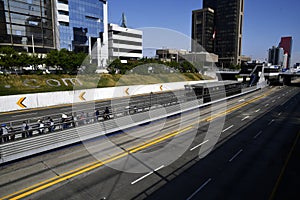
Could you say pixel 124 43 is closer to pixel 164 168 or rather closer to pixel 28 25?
pixel 28 25

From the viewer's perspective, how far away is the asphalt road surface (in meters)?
8.99

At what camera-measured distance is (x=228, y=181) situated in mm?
9945

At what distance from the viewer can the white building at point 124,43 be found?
317ft

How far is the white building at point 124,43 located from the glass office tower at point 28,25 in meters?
29.8

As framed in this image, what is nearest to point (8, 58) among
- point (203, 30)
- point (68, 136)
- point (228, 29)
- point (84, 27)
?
point (68, 136)

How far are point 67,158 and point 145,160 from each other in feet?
15.5

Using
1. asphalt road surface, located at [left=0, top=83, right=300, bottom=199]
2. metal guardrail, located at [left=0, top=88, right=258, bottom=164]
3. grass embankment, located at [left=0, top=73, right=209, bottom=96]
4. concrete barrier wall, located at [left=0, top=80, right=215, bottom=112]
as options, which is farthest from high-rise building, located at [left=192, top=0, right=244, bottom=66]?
asphalt road surface, located at [left=0, top=83, right=300, bottom=199]

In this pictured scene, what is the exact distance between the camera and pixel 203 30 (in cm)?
16962

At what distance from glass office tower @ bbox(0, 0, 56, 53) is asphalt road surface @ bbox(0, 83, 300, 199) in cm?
6093

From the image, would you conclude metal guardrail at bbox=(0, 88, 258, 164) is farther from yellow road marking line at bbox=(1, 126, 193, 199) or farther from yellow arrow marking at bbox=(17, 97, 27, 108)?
yellow arrow marking at bbox=(17, 97, 27, 108)

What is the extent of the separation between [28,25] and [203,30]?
140487mm

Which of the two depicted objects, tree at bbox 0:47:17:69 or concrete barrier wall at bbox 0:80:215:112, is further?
tree at bbox 0:47:17:69

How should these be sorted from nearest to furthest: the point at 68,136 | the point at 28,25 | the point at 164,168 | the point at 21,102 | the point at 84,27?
the point at 164,168 → the point at 68,136 → the point at 21,102 → the point at 28,25 → the point at 84,27

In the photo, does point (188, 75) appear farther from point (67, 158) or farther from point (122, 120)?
point (67, 158)
